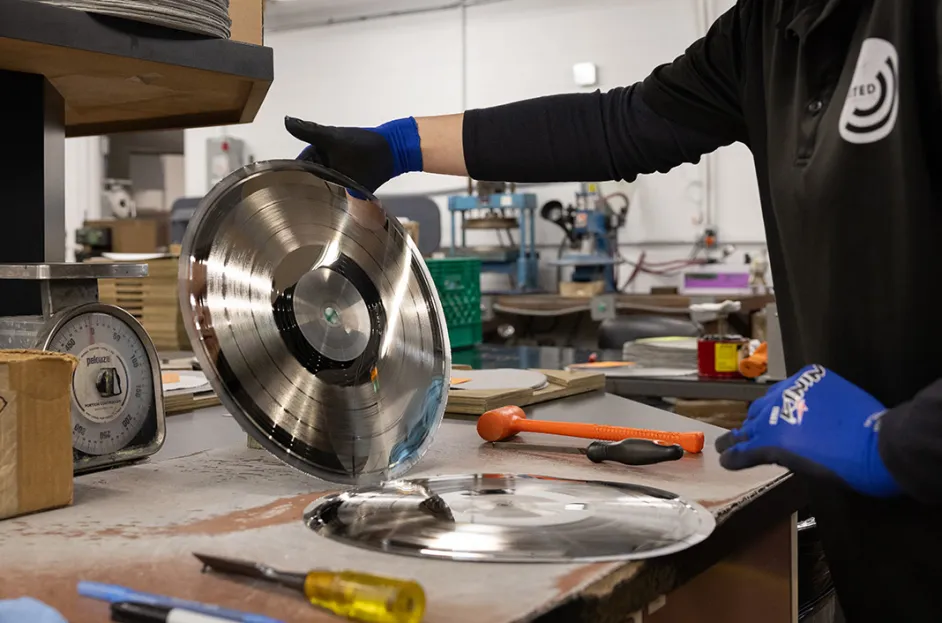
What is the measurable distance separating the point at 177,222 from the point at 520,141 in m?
3.77

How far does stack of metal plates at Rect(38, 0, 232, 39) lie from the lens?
1.02m

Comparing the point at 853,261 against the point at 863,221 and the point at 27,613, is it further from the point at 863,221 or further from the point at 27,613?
the point at 27,613

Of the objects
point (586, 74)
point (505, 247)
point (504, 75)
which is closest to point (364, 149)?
point (505, 247)

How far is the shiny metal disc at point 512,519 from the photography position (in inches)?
28.3

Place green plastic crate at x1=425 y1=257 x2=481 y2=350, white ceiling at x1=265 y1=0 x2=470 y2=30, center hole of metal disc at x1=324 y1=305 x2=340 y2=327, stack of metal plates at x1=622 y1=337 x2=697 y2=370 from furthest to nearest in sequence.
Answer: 1. white ceiling at x1=265 y1=0 x2=470 y2=30
2. green plastic crate at x1=425 y1=257 x2=481 y2=350
3. stack of metal plates at x1=622 y1=337 x2=697 y2=370
4. center hole of metal disc at x1=324 y1=305 x2=340 y2=327

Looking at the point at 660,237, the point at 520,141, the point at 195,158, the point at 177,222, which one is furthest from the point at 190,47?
the point at 195,158

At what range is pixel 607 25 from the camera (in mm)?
6254

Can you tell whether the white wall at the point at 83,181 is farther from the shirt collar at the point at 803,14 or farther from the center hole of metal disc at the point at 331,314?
the shirt collar at the point at 803,14

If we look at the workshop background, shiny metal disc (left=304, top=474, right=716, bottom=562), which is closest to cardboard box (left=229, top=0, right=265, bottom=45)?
shiny metal disc (left=304, top=474, right=716, bottom=562)

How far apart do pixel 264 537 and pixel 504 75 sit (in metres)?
6.12

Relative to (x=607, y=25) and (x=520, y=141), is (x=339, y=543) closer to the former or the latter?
(x=520, y=141)

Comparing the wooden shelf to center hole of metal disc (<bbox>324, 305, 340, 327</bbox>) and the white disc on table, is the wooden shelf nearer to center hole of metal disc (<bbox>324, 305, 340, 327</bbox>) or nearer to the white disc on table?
center hole of metal disc (<bbox>324, 305, 340, 327</bbox>)

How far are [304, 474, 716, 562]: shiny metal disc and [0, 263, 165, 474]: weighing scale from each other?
0.29 m

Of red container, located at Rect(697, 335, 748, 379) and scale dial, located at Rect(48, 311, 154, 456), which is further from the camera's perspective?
red container, located at Rect(697, 335, 748, 379)
